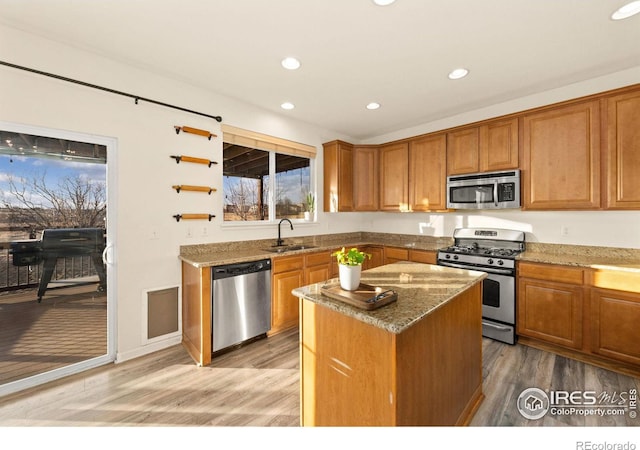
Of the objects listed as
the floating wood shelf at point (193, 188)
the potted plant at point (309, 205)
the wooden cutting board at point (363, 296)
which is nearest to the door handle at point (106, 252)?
the floating wood shelf at point (193, 188)

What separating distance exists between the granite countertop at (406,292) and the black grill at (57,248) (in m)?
2.07

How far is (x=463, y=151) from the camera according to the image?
11.5ft

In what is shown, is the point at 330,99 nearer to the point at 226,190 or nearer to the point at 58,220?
the point at 226,190

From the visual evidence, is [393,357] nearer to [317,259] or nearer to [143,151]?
[317,259]

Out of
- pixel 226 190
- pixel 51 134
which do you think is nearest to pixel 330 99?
pixel 226 190

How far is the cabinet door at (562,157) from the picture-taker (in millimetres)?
2617

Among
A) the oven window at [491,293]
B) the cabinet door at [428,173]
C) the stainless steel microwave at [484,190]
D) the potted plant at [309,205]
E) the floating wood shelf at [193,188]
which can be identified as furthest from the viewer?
the potted plant at [309,205]

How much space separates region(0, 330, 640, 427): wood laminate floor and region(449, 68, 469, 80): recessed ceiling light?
110 inches

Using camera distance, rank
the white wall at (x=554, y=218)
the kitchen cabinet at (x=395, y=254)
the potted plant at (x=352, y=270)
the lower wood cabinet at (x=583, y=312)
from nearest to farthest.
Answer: the potted plant at (x=352, y=270), the lower wood cabinet at (x=583, y=312), the white wall at (x=554, y=218), the kitchen cabinet at (x=395, y=254)

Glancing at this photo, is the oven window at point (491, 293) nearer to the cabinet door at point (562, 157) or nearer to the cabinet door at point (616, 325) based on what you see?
the cabinet door at point (616, 325)

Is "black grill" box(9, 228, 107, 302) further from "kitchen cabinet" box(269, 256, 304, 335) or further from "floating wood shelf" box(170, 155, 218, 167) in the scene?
"kitchen cabinet" box(269, 256, 304, 335)

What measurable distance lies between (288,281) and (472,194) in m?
2.54

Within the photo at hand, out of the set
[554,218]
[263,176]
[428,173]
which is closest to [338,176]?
[263,176]
